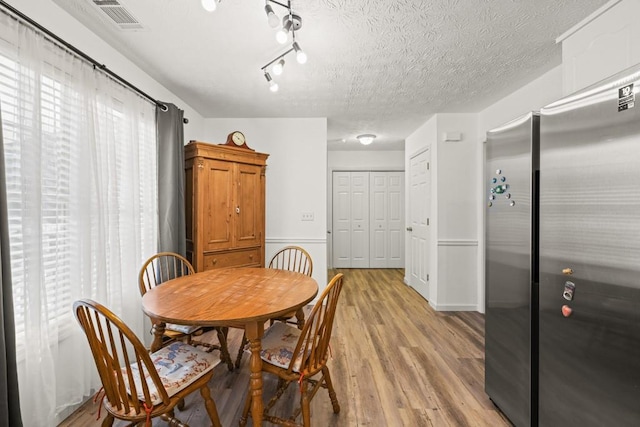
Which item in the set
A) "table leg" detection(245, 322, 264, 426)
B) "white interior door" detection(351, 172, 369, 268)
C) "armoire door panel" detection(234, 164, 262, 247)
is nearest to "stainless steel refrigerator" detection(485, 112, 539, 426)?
"table leg" detection(245, 322, 264, 426)

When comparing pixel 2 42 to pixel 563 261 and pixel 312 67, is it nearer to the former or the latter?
pixel 312 67

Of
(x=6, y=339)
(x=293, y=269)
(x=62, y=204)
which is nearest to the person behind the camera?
(x=6, y=339)

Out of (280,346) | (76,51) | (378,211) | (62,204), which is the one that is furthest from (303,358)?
(378,211)

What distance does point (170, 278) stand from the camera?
254cm

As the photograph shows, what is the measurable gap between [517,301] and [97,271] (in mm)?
2634

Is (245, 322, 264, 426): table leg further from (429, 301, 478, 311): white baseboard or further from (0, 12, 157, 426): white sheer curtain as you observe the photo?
(429, 301, 478, 311): white baseboard

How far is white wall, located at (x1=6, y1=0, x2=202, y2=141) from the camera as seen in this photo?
151 cm

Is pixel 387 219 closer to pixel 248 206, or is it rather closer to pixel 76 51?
pixel 248 206

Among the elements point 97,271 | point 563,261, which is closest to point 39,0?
point 97,271

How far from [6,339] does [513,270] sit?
2.56m

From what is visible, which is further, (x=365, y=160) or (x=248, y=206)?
(x=365, y=160)

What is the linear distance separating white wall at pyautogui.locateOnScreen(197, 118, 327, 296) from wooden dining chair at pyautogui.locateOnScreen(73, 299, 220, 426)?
229 centimetres

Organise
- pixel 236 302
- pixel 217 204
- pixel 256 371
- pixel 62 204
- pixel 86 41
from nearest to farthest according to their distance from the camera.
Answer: pixel 256 371 → pixel 236 302 → pixel 62 204 → pixel 86 41 → pixel 217 204

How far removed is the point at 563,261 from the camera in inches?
49.0
